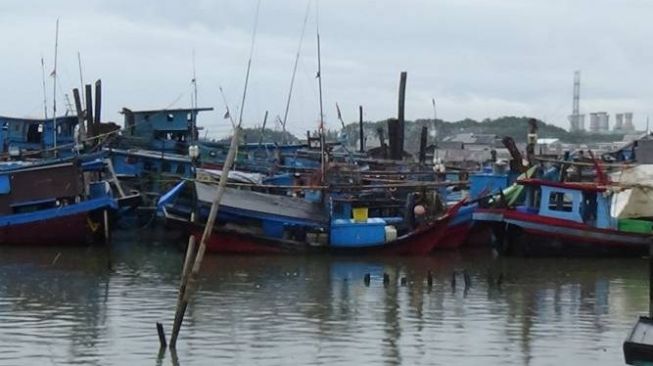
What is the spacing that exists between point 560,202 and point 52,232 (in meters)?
13.5

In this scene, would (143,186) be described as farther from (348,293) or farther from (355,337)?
(355,337)

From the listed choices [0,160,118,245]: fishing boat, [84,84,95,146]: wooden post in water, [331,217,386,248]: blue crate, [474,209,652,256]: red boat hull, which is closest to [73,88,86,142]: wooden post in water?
[84,84,95,146]: wooden post in water

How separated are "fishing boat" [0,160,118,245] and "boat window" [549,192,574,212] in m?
11.6

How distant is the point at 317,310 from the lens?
20.4 meters

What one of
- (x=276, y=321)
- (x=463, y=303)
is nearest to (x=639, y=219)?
(x=463, y=303)

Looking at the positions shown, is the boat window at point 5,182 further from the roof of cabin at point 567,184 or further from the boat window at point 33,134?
the roof of cabin at point 567,184

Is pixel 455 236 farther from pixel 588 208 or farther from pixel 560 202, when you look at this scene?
pixel 588 208

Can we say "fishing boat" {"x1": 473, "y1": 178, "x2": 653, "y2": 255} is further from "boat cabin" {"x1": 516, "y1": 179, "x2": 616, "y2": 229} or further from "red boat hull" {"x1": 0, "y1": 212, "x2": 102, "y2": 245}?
"red boat hull" {"x1": 0, "y1": 212, "x2": 102, "y2": 245}

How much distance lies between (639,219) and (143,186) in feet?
49.9

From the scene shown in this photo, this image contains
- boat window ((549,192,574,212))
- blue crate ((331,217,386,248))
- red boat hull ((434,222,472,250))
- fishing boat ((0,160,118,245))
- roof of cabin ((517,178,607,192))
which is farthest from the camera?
red boat hull ((434,222,472,250))

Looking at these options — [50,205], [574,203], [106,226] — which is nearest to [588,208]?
[574,203]

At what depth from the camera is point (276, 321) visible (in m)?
18.9

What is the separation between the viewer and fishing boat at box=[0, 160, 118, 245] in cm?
3117

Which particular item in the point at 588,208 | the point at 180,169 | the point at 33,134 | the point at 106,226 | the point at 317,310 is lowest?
the point at 317,310
